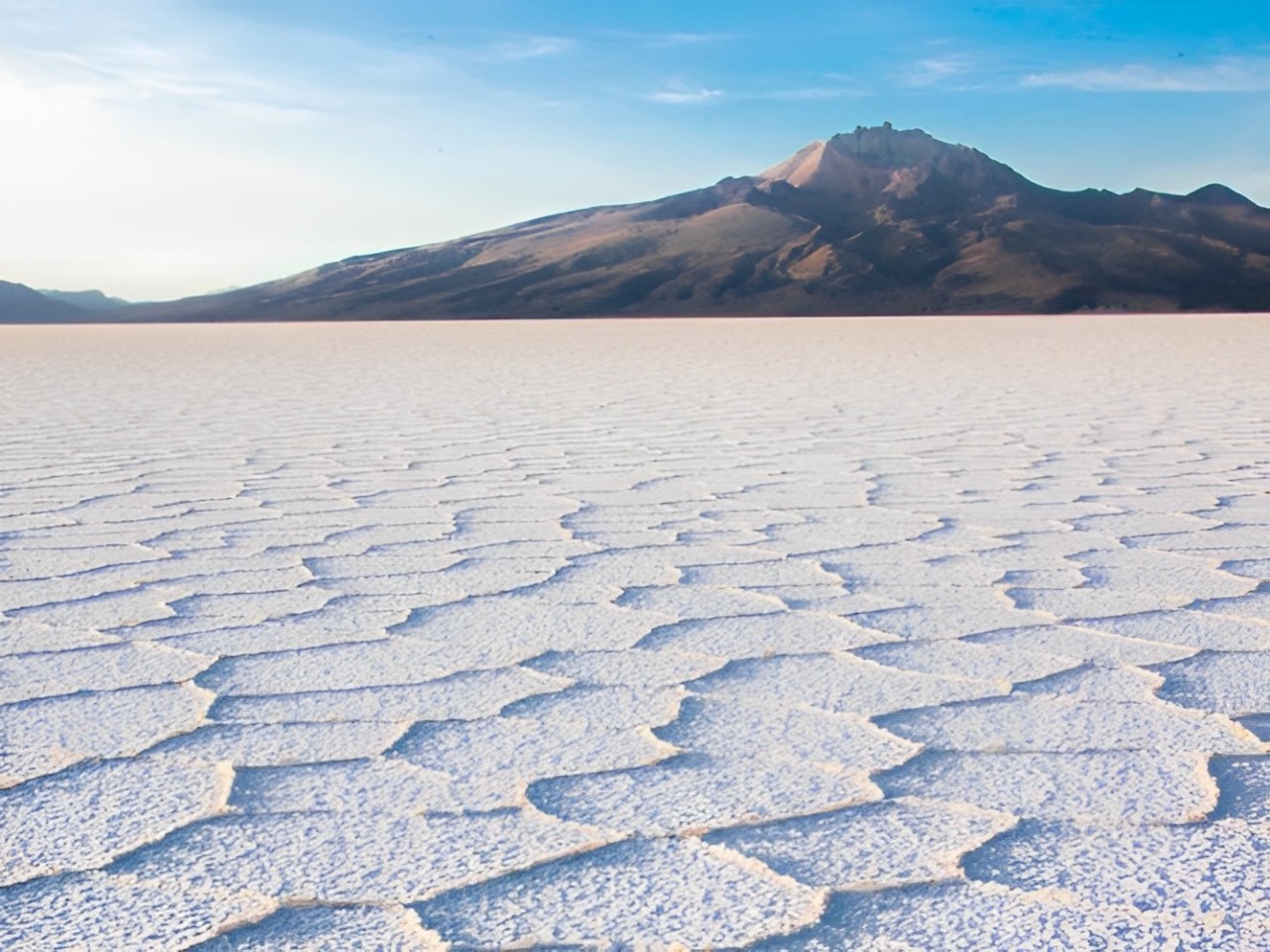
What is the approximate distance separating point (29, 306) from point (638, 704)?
130329 millimetres

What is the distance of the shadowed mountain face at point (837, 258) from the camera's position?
58.2 meters

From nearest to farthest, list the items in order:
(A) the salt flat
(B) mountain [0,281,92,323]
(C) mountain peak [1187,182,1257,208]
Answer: (A) the salt flat, (C) mountain peak [1187,182,1257,208], (B) mountain [0,281,92,323]

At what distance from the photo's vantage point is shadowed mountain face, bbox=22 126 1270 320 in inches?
2292

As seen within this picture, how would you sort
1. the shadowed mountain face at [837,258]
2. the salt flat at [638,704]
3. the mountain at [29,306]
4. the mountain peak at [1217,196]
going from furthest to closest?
the mountain at [29,306] < the mountain peak at [1217,196] < the shadowed mountain face at [837,258] < the salt flat at [638,704]

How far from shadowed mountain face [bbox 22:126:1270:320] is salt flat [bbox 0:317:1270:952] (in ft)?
157

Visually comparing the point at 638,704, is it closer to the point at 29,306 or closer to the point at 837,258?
the point at 837,258

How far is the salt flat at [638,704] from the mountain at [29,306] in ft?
384

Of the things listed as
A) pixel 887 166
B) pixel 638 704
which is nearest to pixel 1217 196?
pixel 887 166

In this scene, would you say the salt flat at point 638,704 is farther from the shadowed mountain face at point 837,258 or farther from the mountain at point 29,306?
the mountain at point 29,306

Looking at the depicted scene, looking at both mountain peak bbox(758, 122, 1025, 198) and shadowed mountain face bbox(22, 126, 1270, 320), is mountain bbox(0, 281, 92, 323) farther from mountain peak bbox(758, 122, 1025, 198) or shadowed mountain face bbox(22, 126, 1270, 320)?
mountain peak bbox(758, 122, 1025, 198)

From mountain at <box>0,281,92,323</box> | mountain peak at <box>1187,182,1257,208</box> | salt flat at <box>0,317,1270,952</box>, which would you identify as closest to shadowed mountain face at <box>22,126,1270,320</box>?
mountain peak at <box>1187,182,1257,208</box>

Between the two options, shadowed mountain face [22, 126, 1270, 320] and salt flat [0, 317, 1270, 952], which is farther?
shadowed mountain face [22, 126, 1270, 320]

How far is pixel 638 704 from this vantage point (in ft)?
5.69

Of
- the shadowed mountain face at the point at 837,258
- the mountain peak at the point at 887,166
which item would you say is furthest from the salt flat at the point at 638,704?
the mountain peak at the point at 887,166
